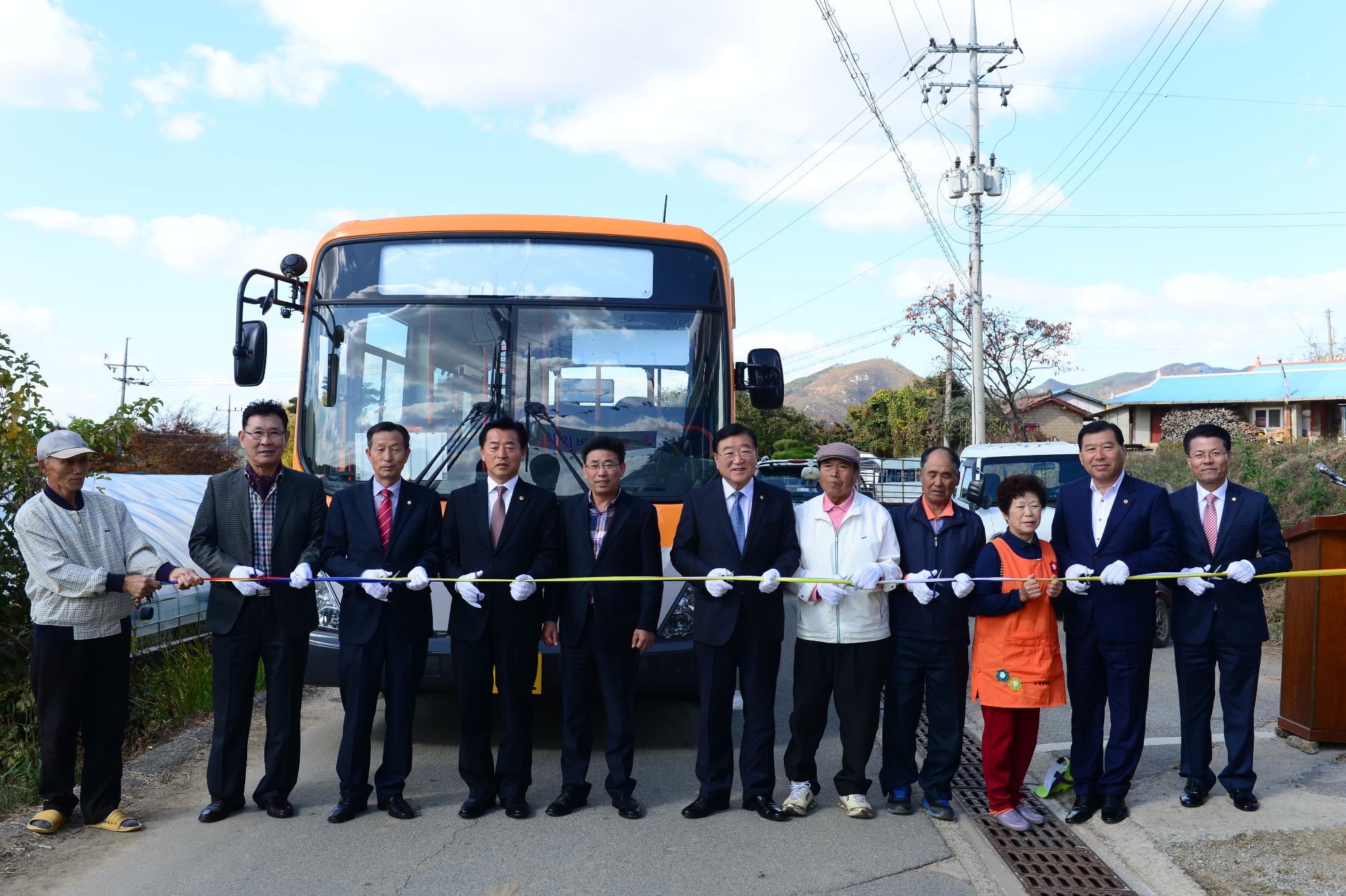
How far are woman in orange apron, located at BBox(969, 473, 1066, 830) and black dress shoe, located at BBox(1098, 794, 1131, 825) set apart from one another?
30 cm

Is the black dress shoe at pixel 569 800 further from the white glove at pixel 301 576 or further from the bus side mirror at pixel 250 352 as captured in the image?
the bus side mirror at pixel 250 352

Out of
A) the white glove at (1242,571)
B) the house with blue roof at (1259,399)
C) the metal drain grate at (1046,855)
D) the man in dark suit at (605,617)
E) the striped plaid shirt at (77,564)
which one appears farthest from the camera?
the house with blue roof at (1259,399)

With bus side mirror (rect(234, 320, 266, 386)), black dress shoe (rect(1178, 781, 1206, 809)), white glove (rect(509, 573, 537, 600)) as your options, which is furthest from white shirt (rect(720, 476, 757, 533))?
bus side mirror (rect(234, 320, 266, 386))

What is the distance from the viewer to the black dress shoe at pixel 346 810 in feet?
16.1

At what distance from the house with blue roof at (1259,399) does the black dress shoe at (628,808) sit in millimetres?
28368

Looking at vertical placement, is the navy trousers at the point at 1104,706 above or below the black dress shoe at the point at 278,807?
above

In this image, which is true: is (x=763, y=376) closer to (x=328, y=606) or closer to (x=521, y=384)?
(x=521, y=384)

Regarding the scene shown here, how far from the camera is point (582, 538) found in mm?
5180

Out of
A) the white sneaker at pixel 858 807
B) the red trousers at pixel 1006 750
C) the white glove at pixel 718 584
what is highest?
the white glove at pixel 718 584

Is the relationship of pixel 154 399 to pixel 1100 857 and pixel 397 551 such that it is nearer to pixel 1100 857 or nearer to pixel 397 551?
pixel 397 551

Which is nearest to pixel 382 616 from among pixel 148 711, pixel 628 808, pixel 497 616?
pixel 497 616

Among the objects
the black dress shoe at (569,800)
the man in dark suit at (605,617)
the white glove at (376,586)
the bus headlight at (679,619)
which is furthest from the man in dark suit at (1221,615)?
the white glove at (376,586)

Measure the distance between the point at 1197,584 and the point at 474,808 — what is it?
3.68 m

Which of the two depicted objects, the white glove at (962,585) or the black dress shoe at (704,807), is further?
the black dress shoe at (704,807)
